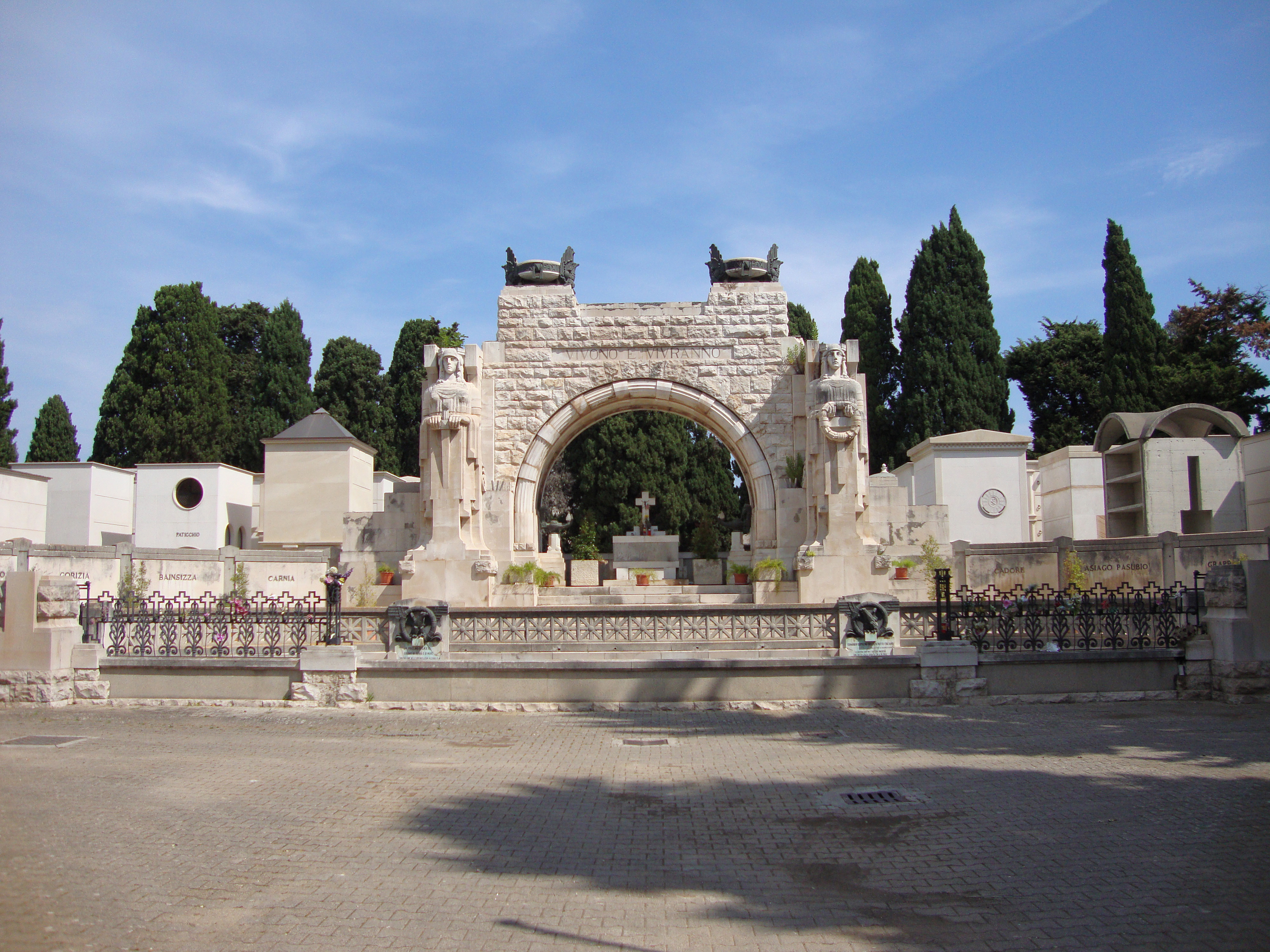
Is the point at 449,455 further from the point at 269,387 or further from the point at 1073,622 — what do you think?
the point at 269,387

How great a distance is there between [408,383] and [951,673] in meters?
28.1

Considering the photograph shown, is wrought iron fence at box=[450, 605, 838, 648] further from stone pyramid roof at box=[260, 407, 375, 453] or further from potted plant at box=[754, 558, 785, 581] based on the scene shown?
stone pyramid roof at box=[260, 407, 375, 453]

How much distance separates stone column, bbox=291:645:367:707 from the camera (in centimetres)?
1020

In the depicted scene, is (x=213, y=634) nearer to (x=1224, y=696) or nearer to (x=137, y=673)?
(x=137, y=673)

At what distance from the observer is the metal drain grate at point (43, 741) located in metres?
8.06

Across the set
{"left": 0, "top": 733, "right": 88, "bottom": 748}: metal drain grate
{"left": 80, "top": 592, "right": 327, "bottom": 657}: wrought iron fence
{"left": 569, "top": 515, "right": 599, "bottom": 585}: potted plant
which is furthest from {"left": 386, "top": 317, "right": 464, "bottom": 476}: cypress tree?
{"left": 0, "top": 733, "right": 88, "bottom": 748}: metal drain grate

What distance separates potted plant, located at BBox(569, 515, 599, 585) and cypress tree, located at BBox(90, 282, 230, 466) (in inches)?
728

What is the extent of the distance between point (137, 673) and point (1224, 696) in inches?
482

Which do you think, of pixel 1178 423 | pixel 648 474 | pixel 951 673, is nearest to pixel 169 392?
pixel 648 474

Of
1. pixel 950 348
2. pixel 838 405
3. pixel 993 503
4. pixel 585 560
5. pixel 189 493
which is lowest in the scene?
pixel 585 560

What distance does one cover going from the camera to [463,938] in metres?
3.98

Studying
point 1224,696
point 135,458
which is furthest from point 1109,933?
point 135,458

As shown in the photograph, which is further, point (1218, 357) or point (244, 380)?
point (244, 380)

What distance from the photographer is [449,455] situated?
15.7 metres
